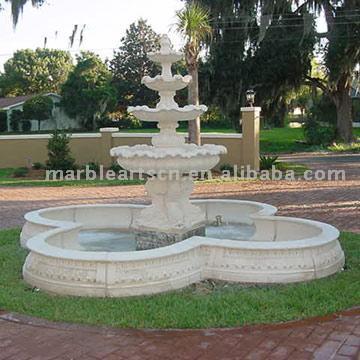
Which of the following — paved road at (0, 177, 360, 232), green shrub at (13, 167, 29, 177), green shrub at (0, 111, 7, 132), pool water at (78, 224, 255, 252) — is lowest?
pool water at (78, 224, 255, 252)

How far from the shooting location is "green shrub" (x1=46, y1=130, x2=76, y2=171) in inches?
716

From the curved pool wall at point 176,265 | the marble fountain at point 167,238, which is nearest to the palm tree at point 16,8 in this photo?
the marble fountain at point 167,238

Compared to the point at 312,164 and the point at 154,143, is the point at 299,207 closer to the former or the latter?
the point at 154,143

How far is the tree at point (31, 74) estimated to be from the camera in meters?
59.8

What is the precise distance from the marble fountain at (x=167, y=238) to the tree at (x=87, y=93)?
33.9m

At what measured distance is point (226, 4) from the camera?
80.0ft

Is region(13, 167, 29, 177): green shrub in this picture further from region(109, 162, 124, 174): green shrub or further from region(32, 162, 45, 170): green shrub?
region(109, 162, 124, 174): green shrub

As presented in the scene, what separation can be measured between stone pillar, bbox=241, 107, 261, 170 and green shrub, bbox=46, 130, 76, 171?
6.01 m

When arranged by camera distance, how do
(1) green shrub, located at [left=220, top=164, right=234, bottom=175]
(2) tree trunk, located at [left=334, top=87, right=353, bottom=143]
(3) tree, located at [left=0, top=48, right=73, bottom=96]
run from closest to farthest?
(1) green shrub, located at [left=220, top=164, right=234, bottom=175]
(2) tree trunk, located at [left=334, top=87, right=353, bottom=143]
(3) tree, located at [left=0, top=48, right=73, bottom=96]

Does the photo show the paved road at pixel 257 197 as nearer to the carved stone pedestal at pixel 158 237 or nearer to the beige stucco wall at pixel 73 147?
the carved stone pedestal at pixel 158 237

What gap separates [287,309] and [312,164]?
16878 mm

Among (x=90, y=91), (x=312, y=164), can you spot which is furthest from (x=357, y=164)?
(x=90, y=91)

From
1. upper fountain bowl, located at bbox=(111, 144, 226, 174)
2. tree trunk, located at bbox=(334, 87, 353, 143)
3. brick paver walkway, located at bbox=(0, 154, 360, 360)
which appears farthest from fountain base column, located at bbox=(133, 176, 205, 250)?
tree trunk, located at bbox=(334, 87, 353, 143)

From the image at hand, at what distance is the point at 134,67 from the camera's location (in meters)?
57.0
